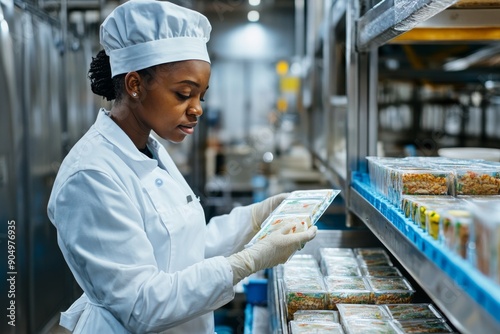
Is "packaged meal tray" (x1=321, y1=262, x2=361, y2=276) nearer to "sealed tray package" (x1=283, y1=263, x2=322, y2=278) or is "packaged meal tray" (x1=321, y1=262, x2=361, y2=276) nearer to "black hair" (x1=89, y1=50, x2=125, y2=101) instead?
"sealed tray package" (x1=283, y1=263, x2=322, y2=278)

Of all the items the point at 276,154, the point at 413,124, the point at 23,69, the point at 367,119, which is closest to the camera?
the point at 367,119

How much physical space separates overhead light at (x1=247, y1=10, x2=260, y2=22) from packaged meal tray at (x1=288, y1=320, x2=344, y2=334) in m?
8.54

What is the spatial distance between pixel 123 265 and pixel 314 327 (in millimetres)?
607

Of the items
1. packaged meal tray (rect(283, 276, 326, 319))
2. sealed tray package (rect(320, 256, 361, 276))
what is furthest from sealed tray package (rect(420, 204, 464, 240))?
sealed tray package (rect(320, 256, 361, 276))

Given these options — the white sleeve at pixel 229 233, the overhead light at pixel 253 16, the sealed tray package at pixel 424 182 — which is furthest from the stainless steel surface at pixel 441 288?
the overhead light at pixel 253 16

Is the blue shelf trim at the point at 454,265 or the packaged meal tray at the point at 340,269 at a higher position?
the blue shelf trim at the point at 454,265

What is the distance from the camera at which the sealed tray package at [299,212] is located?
5.24 feet

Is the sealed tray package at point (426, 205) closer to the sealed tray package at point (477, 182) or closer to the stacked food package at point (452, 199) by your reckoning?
the stacked food package at point (452, 199)

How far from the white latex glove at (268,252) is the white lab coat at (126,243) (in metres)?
0.04

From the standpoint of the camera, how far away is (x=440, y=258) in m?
1.03

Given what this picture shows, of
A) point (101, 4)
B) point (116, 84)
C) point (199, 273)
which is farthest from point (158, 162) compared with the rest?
point (101, 4)

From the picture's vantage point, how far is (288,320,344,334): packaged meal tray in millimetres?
1588

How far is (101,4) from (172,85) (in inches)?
123

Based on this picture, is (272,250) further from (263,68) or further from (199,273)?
(263,68)
